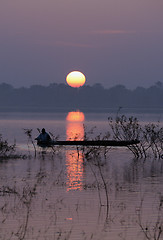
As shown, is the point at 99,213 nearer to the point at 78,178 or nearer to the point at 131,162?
the point at 78,178

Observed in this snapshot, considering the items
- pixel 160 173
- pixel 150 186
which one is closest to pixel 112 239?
pixel 150 186

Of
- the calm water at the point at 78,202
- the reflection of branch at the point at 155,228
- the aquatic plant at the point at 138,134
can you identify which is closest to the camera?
the reflection of branch at the point at 155,228

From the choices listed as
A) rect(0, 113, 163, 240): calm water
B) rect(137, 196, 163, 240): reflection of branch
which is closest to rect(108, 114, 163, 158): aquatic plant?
rect(0, 113, 163, 240): calm water

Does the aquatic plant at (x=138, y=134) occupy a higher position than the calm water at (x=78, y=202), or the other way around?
the aquatic plant at (x=138, y=134)

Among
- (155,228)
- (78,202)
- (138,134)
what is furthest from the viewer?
(138,134)

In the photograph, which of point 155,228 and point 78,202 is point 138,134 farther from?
point 155,228

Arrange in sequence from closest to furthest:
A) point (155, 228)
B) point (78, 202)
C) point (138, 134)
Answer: point (155, 228), point (78, 202), point (138, 134)

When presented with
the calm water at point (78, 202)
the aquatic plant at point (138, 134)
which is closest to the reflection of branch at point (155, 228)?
the calm water at point (78, 202)

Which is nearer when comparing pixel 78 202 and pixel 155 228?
pixel 155 228

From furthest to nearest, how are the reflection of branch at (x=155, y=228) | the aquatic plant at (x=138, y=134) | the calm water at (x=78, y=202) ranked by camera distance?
the aquatic plant at (x=138, y=134) < the calm water at (x=78, y=202) < the reflection of branch at (x=155, y=228)

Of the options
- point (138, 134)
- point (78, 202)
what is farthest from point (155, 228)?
point (138, 134)

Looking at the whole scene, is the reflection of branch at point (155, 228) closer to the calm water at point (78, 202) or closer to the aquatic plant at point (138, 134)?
the calm water at point (78, 202)

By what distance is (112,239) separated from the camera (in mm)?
11062

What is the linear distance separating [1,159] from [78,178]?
7710mm
